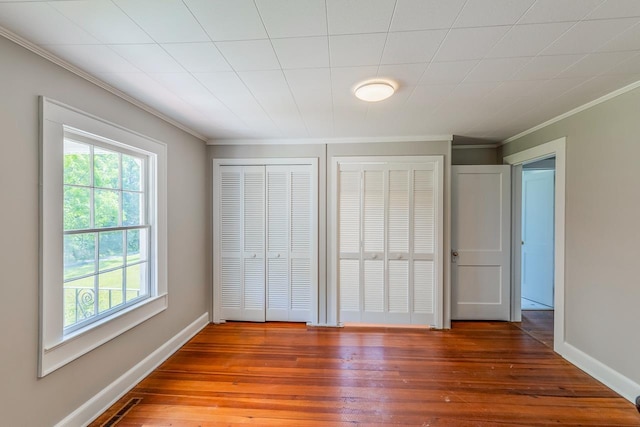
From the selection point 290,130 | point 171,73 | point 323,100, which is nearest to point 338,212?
point 290,130

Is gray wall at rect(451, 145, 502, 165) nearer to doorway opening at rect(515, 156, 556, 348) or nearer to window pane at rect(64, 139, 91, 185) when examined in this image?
doorway opening at rect(515, 156, 556, 348)

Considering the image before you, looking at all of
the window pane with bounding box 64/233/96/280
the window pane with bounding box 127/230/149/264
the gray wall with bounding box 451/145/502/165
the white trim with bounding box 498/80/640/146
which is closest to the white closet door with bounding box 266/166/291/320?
the window pane with bounding box 127/230/149/264

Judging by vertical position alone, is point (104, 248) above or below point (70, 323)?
above

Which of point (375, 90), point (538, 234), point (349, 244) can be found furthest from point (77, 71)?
point (538, 234)

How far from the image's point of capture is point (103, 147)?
1.98 meters

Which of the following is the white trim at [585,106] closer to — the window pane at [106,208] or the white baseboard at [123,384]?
the window pane at [106,208]

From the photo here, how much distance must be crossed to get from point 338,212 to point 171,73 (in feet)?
7.26

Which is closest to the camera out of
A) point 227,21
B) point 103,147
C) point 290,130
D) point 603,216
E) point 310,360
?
point 227,21

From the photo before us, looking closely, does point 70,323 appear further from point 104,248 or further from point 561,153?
Result: point 561,153

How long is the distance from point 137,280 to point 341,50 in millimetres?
2448

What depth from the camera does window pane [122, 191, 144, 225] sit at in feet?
7.23

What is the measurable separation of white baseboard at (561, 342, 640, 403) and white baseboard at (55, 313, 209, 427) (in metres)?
3.81

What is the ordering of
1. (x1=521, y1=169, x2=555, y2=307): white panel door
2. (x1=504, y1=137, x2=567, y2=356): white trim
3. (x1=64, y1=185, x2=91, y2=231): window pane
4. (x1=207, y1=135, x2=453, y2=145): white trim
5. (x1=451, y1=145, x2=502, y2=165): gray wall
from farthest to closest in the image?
(x1=521, y1=169, x2=555, y2=307): white panel door → (x1=451, y1=145, x2=502, y2=165): gray wall → (x1=207, y1=135, x2=453, y2=145): white trim → (x1=504, y1=137, x2=567, y2=356): white trim → (x1=64, y1=185, x2=91, y2=231): window pane

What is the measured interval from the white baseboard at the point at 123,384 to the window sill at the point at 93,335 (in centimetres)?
36
